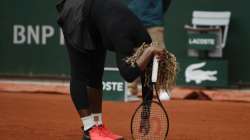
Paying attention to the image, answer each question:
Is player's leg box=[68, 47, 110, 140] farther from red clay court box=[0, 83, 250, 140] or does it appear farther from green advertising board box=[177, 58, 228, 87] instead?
green advertising board box=[177, 58, 228, 87]

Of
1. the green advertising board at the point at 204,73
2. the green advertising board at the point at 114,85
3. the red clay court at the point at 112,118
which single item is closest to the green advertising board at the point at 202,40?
the green advertising board at the point at 204,73

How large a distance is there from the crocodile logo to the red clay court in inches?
24.6

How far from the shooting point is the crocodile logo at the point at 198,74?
9984 mm

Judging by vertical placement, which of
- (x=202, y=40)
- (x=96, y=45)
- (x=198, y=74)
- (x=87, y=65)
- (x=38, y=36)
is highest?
(x=38, y=36)

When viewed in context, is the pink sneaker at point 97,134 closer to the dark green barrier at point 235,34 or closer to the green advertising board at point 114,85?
the green advertising board at point 114,85

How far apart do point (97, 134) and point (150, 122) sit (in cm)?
51

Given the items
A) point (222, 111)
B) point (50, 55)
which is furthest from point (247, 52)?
point (50, 55)

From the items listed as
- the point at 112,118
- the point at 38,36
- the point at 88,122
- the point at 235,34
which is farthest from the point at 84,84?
the point at 38,36

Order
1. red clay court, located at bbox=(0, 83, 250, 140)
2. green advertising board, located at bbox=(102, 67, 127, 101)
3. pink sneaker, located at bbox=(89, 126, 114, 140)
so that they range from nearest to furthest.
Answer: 1. pink sneaker, located at bbox=(89, 126, 114, 140)
2. red clay court, located at bbox=(0, 83, 250, 140)
3. green advertising board, located at bbox=(102, 67, 127, 101)

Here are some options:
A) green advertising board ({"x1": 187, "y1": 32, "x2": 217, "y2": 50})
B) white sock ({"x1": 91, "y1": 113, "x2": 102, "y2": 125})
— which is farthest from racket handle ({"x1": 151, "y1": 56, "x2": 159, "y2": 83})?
green advertising board ({"x1": 187, "y1": 32, "x2": 217, "y2": 50})

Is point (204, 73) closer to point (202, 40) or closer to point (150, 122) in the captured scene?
point (202, 40)

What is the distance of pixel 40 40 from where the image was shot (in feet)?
35.2

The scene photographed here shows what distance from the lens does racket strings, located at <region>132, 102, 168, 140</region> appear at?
5164 millimetres

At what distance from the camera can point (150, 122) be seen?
17.1 ft
